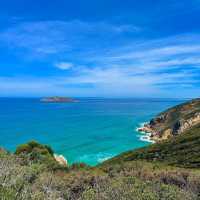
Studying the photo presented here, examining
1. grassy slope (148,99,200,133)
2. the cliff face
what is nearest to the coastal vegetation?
the cliff face

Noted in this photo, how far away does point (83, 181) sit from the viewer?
15961 millimetres

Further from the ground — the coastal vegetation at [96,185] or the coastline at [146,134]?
the coastal vegetation at [96,185]

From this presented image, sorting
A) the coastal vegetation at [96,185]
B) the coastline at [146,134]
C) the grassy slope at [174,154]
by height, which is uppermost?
the coastal vegetation at [96,185]

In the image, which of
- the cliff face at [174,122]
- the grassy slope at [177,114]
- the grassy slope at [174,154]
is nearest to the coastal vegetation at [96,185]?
the grassy slope at [174,154]

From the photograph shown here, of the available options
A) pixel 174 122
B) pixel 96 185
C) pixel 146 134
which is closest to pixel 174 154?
pixel 96 185

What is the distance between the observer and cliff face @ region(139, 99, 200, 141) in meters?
86.8

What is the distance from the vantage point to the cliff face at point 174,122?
86750mm

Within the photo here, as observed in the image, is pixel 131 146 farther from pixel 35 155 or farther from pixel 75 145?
pixel 35 155

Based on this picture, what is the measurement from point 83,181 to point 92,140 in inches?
2520

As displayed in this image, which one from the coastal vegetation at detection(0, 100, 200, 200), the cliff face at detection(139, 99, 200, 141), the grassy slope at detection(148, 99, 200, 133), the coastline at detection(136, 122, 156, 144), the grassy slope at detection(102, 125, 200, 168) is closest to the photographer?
the coastal vegetation at detection(0, 100, 200, 200)

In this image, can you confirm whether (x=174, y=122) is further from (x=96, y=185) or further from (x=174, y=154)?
(x=96, y=185)

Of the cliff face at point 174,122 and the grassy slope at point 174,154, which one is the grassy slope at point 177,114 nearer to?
the cliff face at point 174,122

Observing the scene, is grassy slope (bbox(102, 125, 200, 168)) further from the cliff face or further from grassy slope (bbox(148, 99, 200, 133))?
grassy slope (bbox(148, 99, 200, 133))

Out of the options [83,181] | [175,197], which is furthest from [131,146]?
[175,197]
